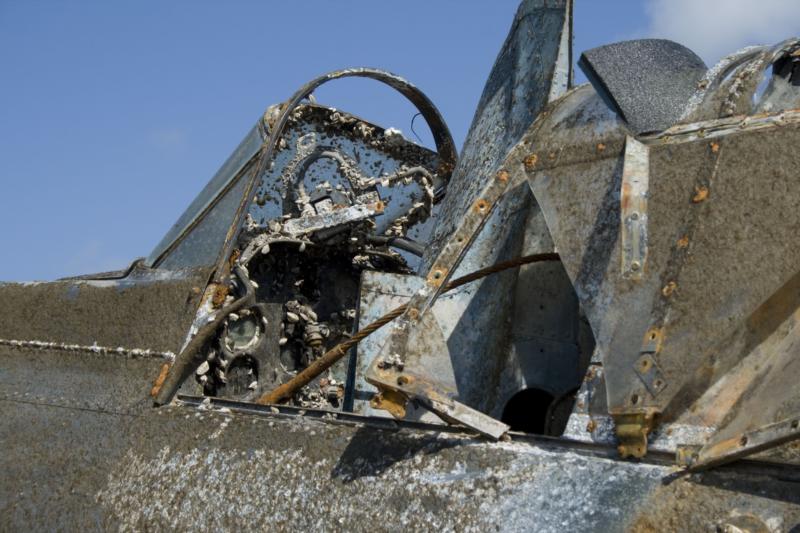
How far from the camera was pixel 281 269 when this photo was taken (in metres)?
4.69

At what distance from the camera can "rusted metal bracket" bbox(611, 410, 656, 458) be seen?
238 centimetres

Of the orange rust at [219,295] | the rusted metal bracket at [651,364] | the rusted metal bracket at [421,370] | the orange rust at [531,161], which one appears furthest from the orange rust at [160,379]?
the rusted metal bracket at [651,364]

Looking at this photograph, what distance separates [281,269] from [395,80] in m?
0.99

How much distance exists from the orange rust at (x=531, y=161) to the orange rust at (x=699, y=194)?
1.94 ft

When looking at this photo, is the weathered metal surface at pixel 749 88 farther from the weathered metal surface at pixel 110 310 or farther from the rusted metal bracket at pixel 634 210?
the weathered metal surface at pixel 110 310

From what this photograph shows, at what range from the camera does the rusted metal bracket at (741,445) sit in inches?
80.7

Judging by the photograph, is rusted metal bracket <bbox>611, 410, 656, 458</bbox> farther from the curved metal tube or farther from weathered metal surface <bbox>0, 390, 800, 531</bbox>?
the curved metal tube

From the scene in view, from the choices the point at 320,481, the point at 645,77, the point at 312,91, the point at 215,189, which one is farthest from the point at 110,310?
the point at 645,77

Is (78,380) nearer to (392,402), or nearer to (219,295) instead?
(219,295)

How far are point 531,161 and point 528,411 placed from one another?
0.89 meters

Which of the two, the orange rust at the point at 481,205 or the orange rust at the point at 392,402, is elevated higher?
the orange rust at the point at 481,205

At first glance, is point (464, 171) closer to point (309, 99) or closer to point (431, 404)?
point (309, 99)

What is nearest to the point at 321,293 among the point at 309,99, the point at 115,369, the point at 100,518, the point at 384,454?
the point at 309,99

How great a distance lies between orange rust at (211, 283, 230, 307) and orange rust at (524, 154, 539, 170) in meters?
1.26
